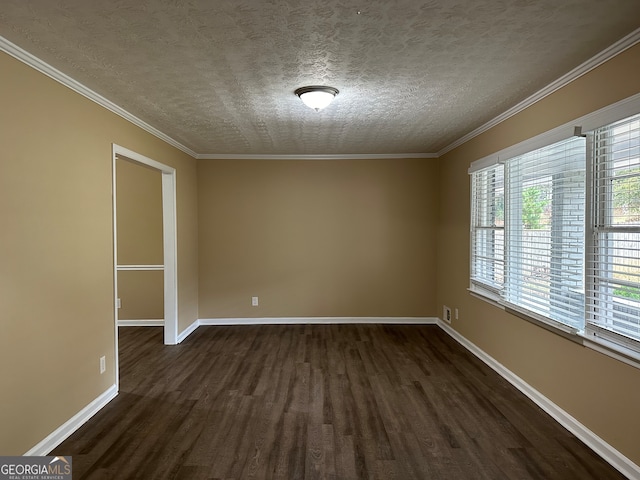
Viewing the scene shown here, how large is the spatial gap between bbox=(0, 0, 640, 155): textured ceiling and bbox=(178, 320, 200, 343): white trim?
2.74m

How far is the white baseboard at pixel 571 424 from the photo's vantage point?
2.23 metres

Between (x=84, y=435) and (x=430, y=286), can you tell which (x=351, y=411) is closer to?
(x=84, y=435)

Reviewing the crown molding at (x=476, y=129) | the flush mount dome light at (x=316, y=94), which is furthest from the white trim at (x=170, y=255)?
the flush mount dome light at (x=316, y=94)

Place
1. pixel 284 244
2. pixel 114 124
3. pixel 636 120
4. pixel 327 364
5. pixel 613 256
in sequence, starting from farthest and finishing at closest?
pixel 284 244 → pixel 327 364 → pixel 114 124 → pixel 613 256 → pixel 636 120

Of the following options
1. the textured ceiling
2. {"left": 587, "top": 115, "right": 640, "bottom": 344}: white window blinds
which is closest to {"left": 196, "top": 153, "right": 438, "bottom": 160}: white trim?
the textured ceiling

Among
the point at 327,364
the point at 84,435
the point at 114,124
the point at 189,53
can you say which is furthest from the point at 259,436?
the point at 114,124

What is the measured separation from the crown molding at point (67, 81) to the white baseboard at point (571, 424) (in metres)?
4.24

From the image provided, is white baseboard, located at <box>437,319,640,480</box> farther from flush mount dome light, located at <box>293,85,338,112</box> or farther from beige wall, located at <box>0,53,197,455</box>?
beige wall, located at <box>0,53,197,455</box>

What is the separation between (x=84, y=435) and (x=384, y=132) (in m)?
3.87

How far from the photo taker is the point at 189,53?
2295mm

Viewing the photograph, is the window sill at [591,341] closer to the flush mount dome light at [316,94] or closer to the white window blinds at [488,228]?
the white window blinds at [488,228]

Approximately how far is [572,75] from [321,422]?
9.94ft

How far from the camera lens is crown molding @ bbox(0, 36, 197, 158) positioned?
2182 mm

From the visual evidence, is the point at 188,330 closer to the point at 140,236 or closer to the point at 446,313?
the point at 140,236
